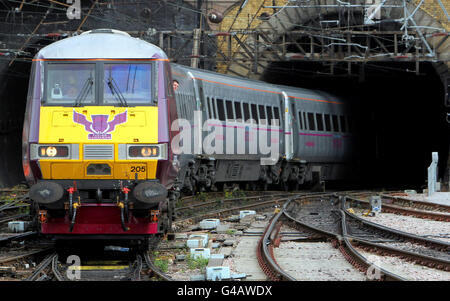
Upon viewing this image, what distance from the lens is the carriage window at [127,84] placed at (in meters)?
11.1

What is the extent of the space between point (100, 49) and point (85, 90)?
639 mm

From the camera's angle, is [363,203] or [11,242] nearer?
[11,242]

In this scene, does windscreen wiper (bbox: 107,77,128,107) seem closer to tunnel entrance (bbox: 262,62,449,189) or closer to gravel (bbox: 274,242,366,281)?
gravel (bbox: 274,242,366,281)

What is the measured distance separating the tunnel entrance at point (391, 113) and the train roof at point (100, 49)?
20795 millimetres

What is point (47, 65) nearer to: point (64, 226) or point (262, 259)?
point (64, 226)

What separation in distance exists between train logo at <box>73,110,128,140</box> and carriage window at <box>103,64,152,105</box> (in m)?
0.28

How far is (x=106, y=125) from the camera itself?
10867 millimetres

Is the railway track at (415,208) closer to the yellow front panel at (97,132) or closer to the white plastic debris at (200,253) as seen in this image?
the white plastic debris at (200,253)

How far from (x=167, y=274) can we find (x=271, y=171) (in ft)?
50.0

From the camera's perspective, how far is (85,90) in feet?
36.6

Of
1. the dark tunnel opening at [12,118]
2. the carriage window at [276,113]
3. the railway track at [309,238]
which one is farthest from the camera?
the dark tunnel opening at [12,118]

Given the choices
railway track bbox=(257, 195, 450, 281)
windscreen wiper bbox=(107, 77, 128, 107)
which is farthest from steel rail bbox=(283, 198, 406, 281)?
windscreen wiper bbox=(107, 77, 128, 107)

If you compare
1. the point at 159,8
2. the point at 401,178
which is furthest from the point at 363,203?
the point at 401,178

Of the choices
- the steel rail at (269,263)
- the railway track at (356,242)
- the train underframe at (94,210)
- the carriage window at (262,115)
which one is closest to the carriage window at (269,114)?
the carriage window at (262,115)
